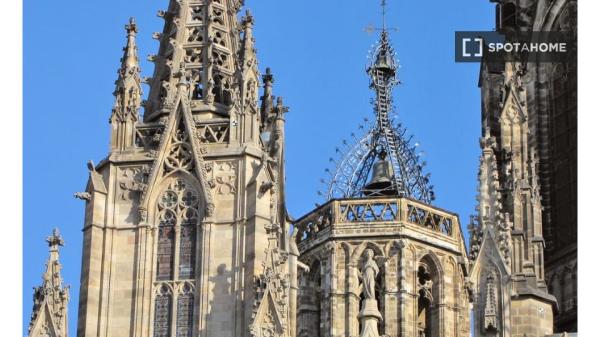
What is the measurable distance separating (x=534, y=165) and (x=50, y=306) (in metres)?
12.9

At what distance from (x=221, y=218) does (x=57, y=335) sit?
3.57 meters

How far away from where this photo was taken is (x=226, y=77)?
34.5 meters

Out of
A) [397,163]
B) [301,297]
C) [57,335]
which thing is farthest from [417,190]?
[57,335]

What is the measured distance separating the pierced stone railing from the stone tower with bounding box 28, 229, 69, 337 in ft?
35.1

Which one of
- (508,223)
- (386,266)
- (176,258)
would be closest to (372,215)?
(386,266)

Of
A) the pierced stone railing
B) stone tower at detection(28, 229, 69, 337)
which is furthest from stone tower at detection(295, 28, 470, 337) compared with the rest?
stone tower at detection(28, 229, 69, 337)

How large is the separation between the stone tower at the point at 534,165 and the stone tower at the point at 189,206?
477 cm

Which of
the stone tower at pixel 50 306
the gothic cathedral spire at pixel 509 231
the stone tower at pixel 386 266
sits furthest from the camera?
the stone tower at pixel 386 266

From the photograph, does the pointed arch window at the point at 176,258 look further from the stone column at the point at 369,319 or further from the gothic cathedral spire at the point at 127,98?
the stone column at the point at 369,319

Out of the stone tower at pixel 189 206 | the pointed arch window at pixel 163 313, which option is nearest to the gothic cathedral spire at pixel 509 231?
the stone tower at pixel 189 206

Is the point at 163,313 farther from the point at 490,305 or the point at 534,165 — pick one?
the point at 534,165

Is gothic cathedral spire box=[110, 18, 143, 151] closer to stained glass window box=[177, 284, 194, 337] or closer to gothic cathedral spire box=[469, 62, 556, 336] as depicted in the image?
stained glass window box=[177, 284, 194, 337]

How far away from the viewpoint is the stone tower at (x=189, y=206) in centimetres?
3094
